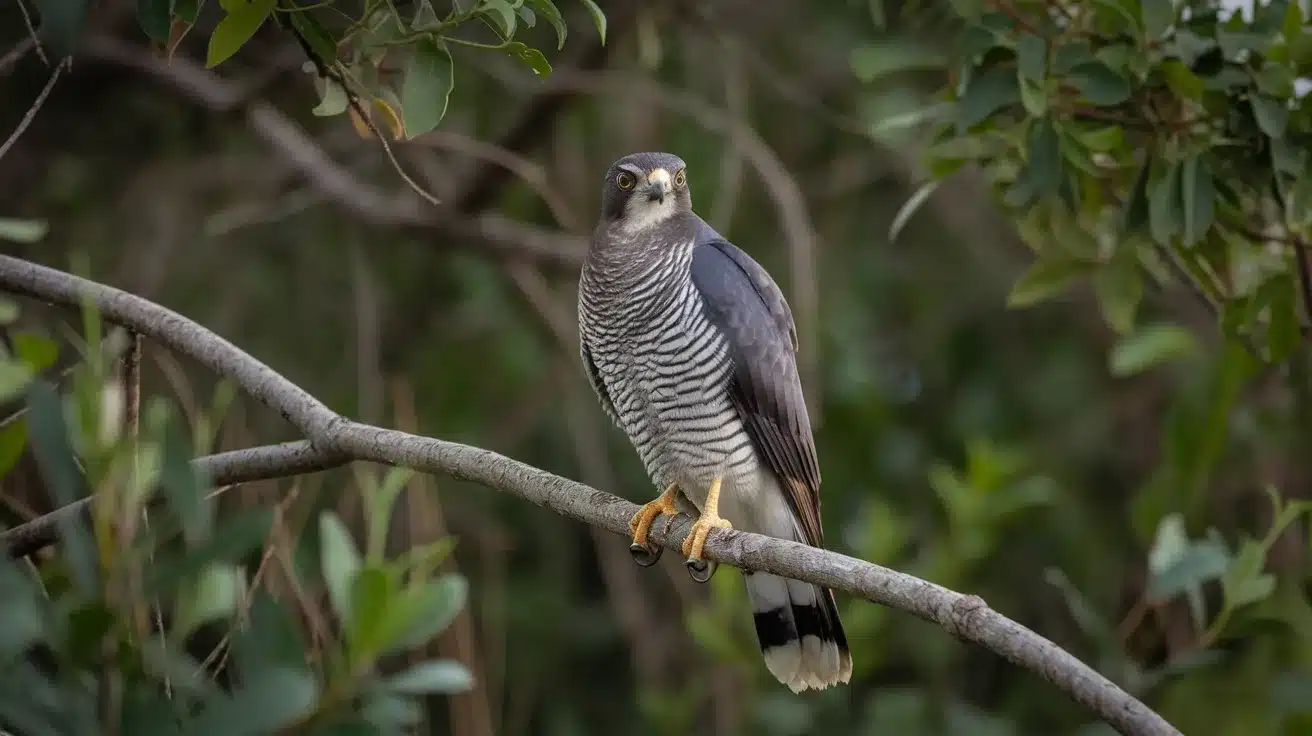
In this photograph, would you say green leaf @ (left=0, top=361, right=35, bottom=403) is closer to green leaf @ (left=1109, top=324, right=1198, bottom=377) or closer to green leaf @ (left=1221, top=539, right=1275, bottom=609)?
green leaf @ (left=1221, top=539, right=1275, bottom=609)

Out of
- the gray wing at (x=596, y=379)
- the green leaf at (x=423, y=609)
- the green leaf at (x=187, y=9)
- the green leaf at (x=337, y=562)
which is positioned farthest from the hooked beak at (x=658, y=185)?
the green leaf at (x=423, y=609)

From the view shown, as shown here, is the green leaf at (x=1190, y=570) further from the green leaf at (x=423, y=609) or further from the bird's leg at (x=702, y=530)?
the green leaf at (x=423, y=609)

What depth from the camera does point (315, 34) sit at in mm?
2221

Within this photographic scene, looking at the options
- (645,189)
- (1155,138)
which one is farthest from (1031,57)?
(645,189)

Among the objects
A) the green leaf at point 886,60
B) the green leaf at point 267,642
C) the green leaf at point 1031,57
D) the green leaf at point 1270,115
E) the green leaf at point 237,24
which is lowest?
the green leaf at point 267,642

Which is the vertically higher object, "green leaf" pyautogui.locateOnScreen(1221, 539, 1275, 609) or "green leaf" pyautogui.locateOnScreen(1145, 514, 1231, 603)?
"green leaf" pyautogui.locateOnScreen(1221, 539, 1275, 609)

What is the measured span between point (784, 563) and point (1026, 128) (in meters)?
1.23

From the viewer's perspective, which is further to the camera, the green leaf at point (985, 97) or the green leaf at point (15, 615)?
the green leaf at point (985, 97)

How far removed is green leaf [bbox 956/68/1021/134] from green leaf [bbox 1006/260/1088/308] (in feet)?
1.68

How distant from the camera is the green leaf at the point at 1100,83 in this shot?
8.78 feet

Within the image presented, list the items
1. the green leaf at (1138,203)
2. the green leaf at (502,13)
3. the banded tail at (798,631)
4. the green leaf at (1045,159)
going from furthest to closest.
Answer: the banded tail at (798,631) < the green leaf at (1138,203) < the green leaf at (1045,159) < the green leaf at (502,13)

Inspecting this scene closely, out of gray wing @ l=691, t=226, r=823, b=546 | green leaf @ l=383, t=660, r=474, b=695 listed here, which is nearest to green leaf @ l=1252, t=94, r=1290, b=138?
gray wing @ l=691, t=226, r=823, b=546

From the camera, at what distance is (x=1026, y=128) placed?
9.32ft

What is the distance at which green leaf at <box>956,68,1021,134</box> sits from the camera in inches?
109
